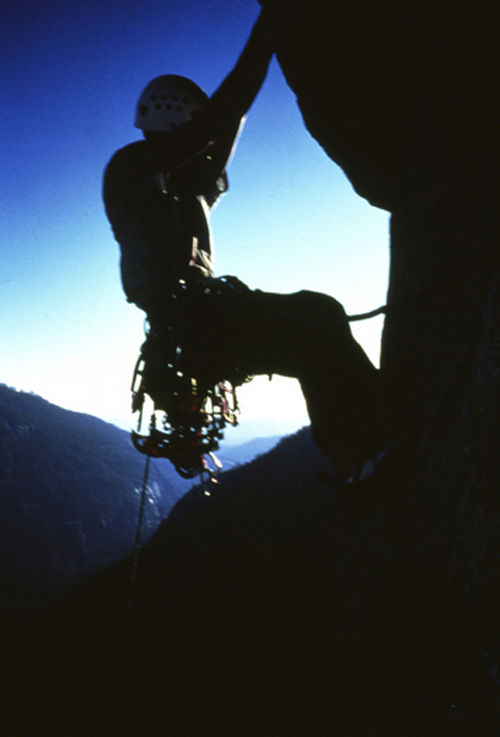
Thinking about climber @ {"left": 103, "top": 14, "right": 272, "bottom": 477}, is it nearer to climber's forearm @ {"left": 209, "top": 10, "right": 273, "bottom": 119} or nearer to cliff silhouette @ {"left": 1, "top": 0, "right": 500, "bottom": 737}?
climber's forearm @ {"left": 209, "top": 10, "right": 273, "bottom": 119}

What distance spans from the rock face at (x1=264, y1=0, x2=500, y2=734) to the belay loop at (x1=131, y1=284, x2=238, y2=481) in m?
1.36

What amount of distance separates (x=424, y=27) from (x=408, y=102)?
312mm

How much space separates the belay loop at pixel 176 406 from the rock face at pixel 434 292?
1357mm

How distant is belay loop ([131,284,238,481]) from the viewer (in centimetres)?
250

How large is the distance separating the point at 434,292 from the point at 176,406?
1.84 meters

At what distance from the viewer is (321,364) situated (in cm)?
197

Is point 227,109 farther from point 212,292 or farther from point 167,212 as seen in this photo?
point 212,292

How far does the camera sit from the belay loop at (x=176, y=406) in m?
2.50

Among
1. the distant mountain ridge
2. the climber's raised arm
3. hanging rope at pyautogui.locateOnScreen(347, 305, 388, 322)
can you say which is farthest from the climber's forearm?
the distant mountain ridge

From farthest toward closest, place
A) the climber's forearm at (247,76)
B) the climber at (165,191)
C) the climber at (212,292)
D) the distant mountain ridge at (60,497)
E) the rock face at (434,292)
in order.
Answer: the distant mountain ridge at (60,497), the climber at (165,191), the climber at (212,292), the climber's forearm at (247,76), the rock face at (434,292)

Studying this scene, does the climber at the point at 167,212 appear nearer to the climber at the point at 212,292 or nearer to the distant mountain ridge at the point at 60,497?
the climber at the point at 212,292

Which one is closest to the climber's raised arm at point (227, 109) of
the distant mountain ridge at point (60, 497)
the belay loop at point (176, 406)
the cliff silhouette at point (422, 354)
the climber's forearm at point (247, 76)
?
the climber's forearm at point (247, 76)

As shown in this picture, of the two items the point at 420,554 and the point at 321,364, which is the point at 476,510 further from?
the point at 321,364

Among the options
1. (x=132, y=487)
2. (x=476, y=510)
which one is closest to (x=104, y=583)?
(x=132, y=487)
